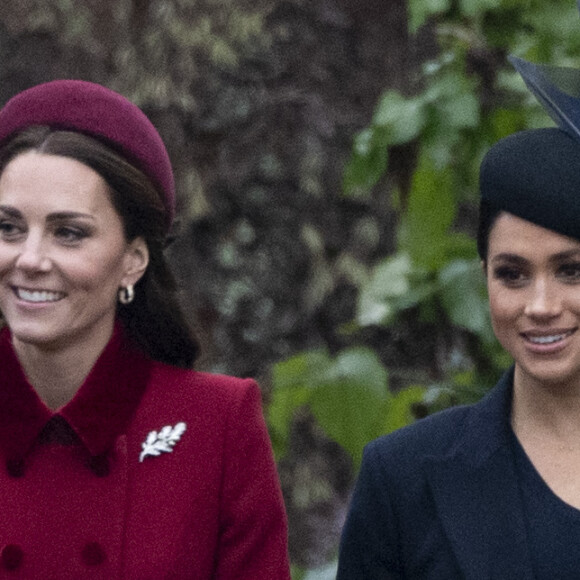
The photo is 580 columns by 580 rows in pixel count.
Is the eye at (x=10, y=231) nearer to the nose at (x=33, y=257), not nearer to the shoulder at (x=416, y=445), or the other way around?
the nose at (x=33, y=257)

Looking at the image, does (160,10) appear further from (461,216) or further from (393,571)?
(393,571)

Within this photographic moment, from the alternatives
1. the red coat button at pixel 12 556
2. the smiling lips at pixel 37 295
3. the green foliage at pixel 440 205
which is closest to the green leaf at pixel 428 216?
the green foliage at pixel 440 205

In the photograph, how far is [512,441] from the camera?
3.13 meters

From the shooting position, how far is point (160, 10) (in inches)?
226

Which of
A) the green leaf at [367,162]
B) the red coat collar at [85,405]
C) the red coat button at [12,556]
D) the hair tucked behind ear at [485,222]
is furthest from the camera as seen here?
the green leaf at [367,162]

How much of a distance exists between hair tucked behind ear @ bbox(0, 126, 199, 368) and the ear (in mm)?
15

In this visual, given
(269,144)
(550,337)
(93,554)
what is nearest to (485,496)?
(550,337)

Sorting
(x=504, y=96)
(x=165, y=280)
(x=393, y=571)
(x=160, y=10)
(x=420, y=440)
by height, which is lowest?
(x=393, y=571)

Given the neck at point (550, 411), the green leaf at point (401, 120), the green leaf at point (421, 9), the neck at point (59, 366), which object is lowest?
the neck at point (550, 411)

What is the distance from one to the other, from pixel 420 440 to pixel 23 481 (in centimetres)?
77

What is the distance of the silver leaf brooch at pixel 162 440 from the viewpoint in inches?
129

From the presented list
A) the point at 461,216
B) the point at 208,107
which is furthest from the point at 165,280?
the point at 208,107

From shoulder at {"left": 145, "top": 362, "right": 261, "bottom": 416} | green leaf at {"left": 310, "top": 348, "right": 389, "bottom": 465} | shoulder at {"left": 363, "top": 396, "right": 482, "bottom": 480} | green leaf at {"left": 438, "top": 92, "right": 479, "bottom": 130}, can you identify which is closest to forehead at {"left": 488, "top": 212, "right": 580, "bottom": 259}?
shoulder at {"left": 363, "top": 396, "right": 482, "bottom": 480}

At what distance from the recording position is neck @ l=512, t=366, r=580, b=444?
307 cm
